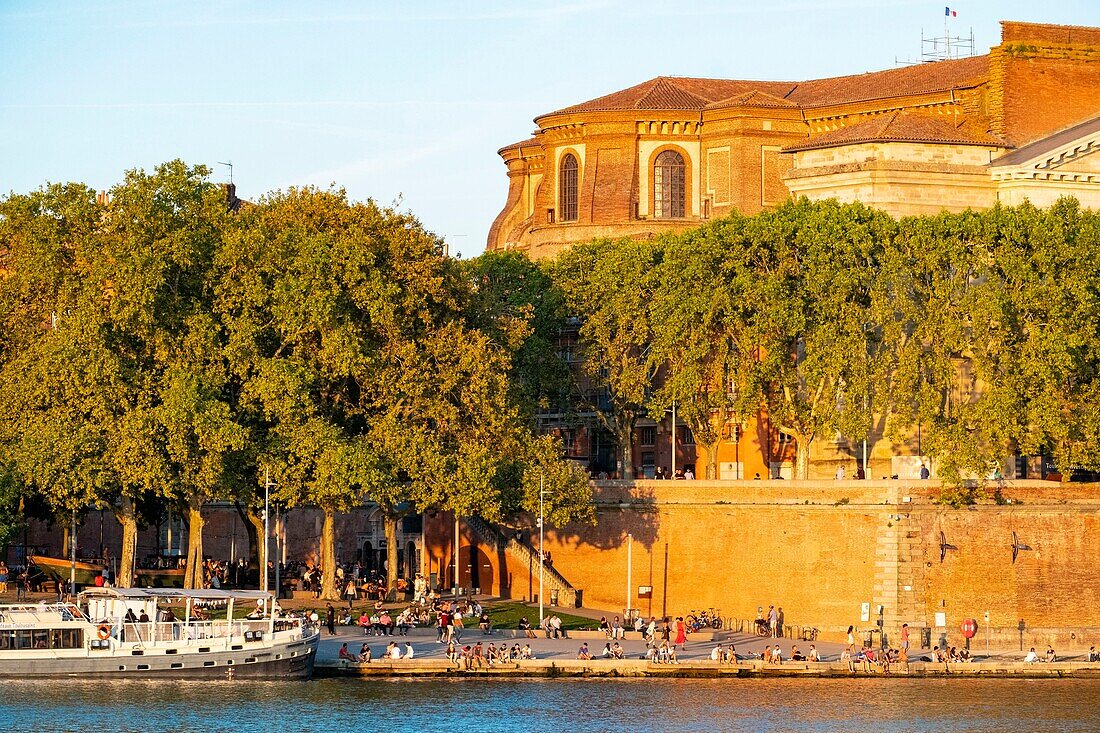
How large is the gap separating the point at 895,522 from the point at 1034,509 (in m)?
4.97

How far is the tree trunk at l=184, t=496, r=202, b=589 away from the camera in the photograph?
8750 cm

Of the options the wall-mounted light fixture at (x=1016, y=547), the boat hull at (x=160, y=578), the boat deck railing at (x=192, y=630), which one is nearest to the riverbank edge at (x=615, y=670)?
the boat deck railing at (x=192, y=630)

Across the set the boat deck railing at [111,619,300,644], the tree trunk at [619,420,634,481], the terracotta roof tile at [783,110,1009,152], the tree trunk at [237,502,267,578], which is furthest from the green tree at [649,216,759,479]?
the boat deck railing at [111,619,300,644]

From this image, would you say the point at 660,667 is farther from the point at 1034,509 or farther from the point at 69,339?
the point at 69,339

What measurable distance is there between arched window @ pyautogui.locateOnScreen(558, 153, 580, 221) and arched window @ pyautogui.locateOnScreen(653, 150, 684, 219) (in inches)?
163

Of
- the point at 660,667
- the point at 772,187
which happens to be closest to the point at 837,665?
the point at 660,667

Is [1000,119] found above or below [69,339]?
above

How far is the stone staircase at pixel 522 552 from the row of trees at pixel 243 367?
376cm

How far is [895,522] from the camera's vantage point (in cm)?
8675

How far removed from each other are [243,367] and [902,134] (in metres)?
27.0

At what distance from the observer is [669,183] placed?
116m

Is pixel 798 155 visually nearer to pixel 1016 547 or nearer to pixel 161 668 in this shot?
pixel 1016 547

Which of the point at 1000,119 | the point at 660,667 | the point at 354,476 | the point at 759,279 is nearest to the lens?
the point at 660,667

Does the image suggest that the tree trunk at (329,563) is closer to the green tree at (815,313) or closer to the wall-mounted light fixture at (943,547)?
the green tree at (815,313)
